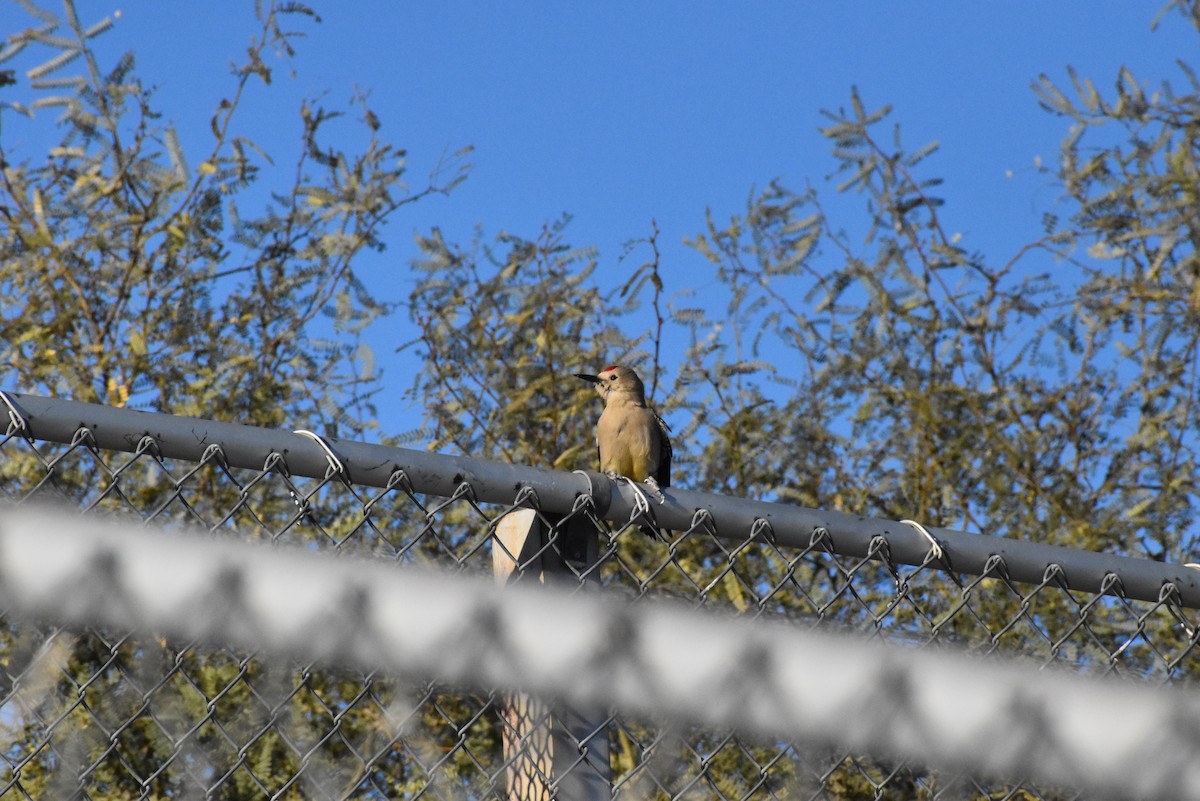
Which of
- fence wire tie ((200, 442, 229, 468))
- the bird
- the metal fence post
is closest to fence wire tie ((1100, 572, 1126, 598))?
the metal fence post

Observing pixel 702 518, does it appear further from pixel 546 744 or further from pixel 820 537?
pixel 546 744

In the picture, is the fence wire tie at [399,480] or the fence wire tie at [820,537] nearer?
the fence wire tie at [399,480]

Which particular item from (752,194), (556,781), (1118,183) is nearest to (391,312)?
(752,194)

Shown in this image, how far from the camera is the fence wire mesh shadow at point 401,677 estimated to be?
169 cm

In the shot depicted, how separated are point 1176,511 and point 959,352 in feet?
3.17

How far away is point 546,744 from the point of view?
174cm

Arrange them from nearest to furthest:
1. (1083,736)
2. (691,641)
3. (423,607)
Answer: (423,607), (691,641), (1083,736)

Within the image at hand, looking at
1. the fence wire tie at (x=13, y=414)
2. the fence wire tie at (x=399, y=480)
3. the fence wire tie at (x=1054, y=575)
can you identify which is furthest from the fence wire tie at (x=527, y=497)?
the fence wire tie at (x=1054, y=575)

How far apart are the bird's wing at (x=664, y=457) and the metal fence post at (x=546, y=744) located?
2525mm

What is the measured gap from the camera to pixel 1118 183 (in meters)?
5.50

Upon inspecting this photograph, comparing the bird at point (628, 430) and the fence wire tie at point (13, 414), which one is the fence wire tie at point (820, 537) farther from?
the bird at point (628, 430)

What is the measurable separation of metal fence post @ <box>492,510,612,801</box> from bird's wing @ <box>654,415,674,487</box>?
252cm

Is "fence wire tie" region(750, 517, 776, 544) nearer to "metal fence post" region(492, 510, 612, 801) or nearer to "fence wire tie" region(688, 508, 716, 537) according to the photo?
"fence wire tie" region(688, 508, 716, 537)

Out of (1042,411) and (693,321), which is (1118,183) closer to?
(1042,411)
